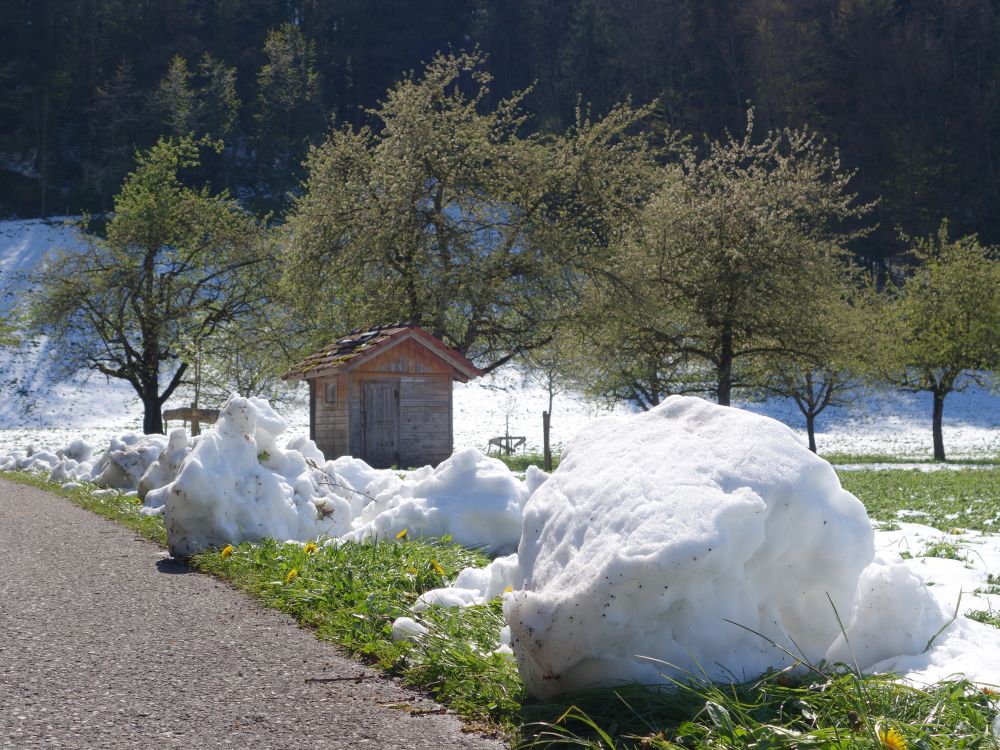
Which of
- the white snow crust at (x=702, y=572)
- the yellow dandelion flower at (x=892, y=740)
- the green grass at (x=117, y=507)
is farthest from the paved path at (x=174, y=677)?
the green grass at (x=117, y=507)

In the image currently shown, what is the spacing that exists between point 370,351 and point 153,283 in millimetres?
13695

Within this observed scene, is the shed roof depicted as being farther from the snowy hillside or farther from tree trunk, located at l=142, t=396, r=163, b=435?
the snowy hillside

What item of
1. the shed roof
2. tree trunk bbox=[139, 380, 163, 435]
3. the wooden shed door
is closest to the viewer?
the shed roof

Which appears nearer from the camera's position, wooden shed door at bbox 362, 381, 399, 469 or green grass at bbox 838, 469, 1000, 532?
green grass at bbox 838, 469, 1000, 532

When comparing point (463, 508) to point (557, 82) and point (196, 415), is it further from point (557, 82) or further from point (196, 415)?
point (557, 82)

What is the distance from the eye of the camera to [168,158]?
3159 cm

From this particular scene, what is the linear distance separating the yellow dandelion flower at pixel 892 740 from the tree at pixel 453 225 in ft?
70.5

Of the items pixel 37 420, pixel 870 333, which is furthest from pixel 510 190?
pixel 37 420

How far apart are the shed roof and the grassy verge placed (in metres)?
14.3

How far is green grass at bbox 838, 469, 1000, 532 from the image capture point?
1124cm

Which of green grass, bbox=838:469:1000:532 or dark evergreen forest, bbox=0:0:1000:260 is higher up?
dark evergreen forest, bbox=0:0:1000:260

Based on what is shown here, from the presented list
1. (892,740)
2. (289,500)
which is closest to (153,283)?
(289,500)

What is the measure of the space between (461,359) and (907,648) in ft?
56.0

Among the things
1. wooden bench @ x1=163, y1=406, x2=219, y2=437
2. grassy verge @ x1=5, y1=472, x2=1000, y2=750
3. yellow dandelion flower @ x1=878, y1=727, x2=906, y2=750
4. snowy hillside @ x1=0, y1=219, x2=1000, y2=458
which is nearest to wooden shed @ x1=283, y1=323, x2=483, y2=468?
wooden bench @ x1=163, y1=406, x2=219, y2=437
